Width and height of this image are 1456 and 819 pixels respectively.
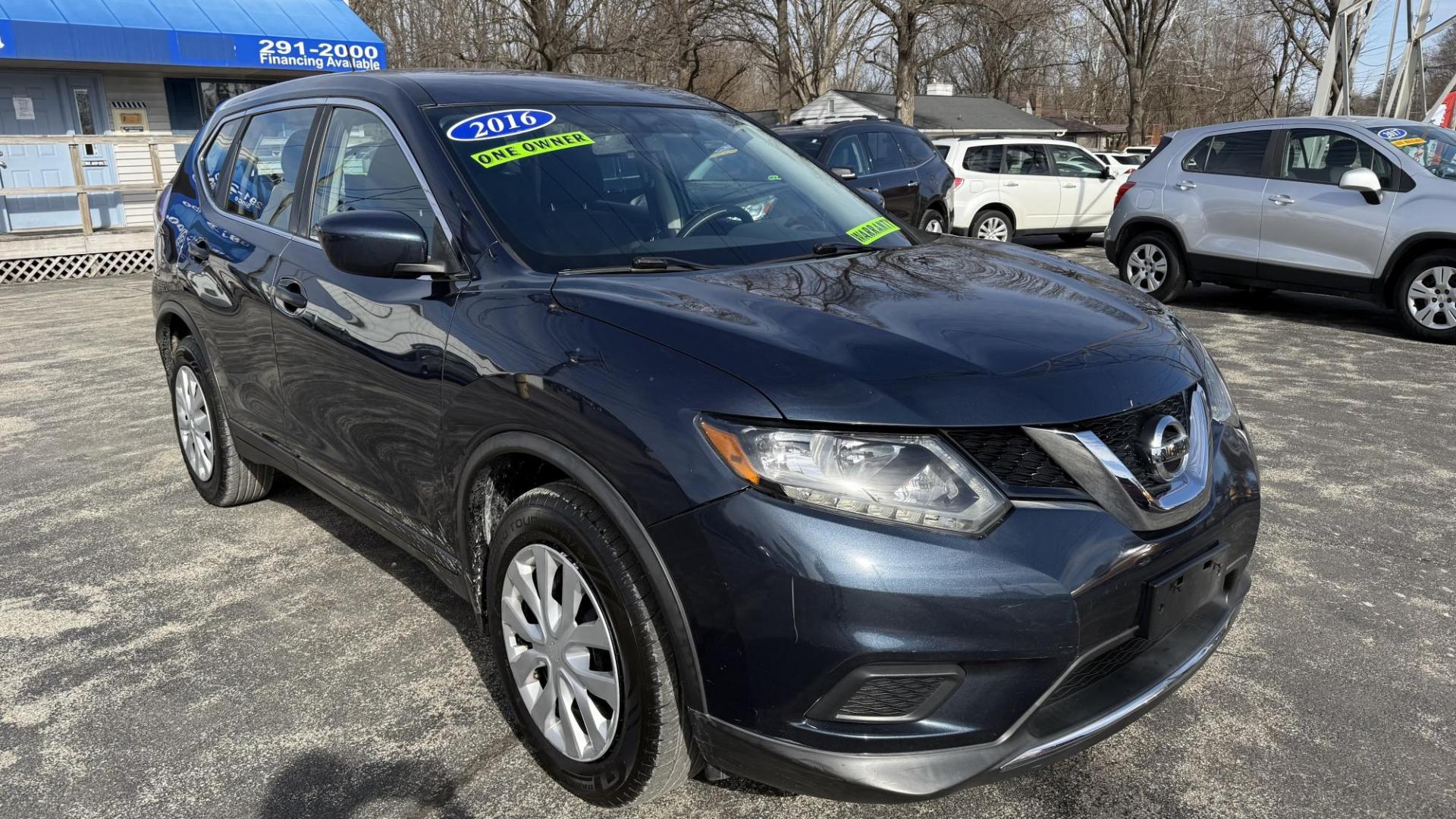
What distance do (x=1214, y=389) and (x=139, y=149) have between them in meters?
18.6

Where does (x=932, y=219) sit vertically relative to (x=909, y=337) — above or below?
below

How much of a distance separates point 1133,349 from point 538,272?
1.45 meters

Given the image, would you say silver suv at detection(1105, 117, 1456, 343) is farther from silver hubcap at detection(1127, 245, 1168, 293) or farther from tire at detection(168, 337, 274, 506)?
tire at detection(168, 337, 274, 506)

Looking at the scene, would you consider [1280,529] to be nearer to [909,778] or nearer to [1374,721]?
[1374,721]

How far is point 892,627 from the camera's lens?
1913 millimetres

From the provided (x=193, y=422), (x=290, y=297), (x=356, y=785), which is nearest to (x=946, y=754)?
(x=356, y=785)

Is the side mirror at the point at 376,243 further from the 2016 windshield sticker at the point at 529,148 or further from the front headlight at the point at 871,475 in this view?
the front headlight at the point at 871,475

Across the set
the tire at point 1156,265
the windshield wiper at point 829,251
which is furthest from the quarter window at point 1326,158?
the windshield wiper at point 829,251

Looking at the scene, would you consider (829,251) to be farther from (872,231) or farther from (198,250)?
(198,250)

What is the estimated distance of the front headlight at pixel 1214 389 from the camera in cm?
259

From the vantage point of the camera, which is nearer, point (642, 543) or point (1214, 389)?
point (642, 543)

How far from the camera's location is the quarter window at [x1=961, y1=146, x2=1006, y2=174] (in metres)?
14.3

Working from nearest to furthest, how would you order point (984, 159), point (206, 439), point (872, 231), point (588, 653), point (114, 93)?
1. point (588, 653)
2. point (872, 231)
3. point (206, 439)
4. point (984, 159)
5. point (114, 93)

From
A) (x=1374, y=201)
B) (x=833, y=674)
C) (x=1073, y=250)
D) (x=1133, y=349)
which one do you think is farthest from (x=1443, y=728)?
(x=1073, y=250)
